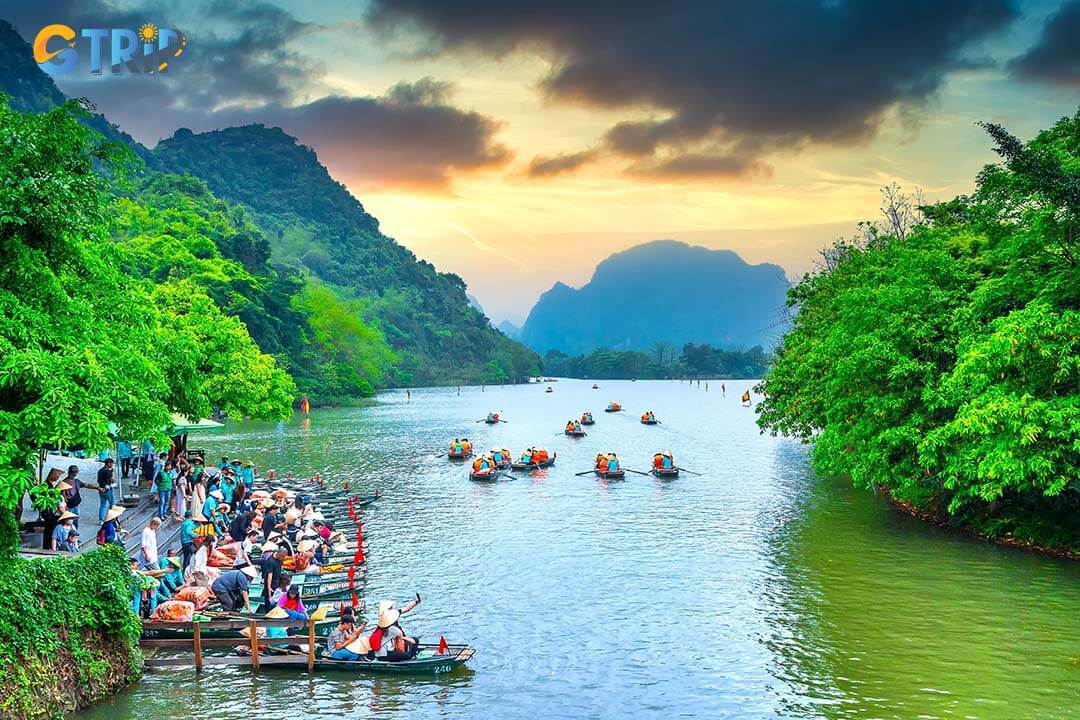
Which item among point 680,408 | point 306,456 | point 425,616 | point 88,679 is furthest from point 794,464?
point 680,408

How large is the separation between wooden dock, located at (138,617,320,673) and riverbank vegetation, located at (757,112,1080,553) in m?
18.3

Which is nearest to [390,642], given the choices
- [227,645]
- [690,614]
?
[227,645]

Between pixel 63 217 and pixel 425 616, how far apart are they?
13.3 meters

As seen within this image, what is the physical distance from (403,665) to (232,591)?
514cm

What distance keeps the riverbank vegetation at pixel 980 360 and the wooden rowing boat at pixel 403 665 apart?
1531cm

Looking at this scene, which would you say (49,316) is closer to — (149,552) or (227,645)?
(227,645)

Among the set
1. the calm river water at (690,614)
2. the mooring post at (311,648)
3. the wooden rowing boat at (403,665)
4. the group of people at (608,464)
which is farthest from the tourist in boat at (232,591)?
the group of people at (608,464)

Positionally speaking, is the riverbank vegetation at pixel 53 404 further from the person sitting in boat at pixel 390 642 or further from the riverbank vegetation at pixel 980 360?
the riverbank vegetation at pixel 980 360

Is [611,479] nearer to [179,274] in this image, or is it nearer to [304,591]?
[304,591]

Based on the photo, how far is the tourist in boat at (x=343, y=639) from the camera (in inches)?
683

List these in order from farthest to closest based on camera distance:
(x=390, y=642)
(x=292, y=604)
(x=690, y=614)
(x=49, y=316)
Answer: (x=690, y=614) < (x=292, y=604) < (x=390, y=642) < (x=49, y=316)

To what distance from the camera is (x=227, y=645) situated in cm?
1800

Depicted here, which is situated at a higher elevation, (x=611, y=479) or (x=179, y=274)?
(x=179, y=274)

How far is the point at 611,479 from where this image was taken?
46.4 meters
